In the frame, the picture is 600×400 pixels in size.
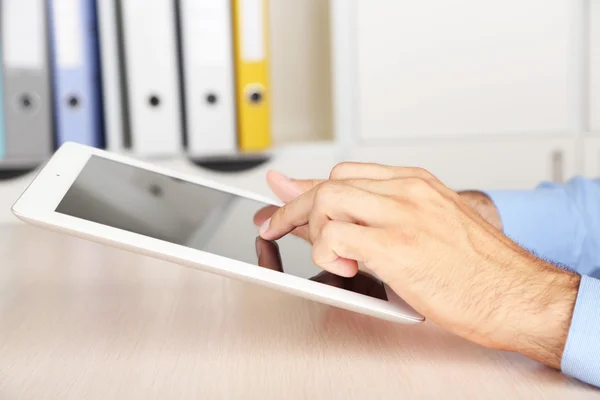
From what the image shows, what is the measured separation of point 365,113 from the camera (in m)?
1.45

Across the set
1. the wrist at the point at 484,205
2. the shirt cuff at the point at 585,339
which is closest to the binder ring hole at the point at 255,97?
the wrist at the point at 484,205

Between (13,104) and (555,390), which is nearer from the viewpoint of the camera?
(555,390)

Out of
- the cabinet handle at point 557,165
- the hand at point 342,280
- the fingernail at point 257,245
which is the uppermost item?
the fingernail at point 257,245

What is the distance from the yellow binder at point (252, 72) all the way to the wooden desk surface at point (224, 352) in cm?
72

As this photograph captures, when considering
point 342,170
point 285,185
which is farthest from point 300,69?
point 342,170

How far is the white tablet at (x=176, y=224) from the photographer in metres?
0.49

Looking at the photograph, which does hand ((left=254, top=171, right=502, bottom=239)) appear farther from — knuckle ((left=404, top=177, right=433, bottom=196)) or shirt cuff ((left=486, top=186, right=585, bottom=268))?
knuckle ((left=404, top=177, right=433, bottom=196))

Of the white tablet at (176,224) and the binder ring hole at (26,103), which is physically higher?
the binder ring hole at (26,103)

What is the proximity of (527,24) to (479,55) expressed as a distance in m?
0.11

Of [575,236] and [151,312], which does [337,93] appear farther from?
[151,312]

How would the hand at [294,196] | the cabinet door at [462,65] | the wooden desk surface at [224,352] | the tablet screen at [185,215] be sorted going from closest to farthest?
the wooden desk surface at [224,352]
the tablet screen at [185,215]
the hand at [294,196]
the cabinet door at [462,65]

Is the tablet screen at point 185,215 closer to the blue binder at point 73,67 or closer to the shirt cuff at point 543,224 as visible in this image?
the shirt cuff at point 543,224

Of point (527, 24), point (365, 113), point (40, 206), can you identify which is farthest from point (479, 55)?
point (40, 206)

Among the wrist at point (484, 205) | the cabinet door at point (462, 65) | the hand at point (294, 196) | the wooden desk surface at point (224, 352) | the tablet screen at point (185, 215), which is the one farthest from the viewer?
the cabinet door at point (462, 65)
